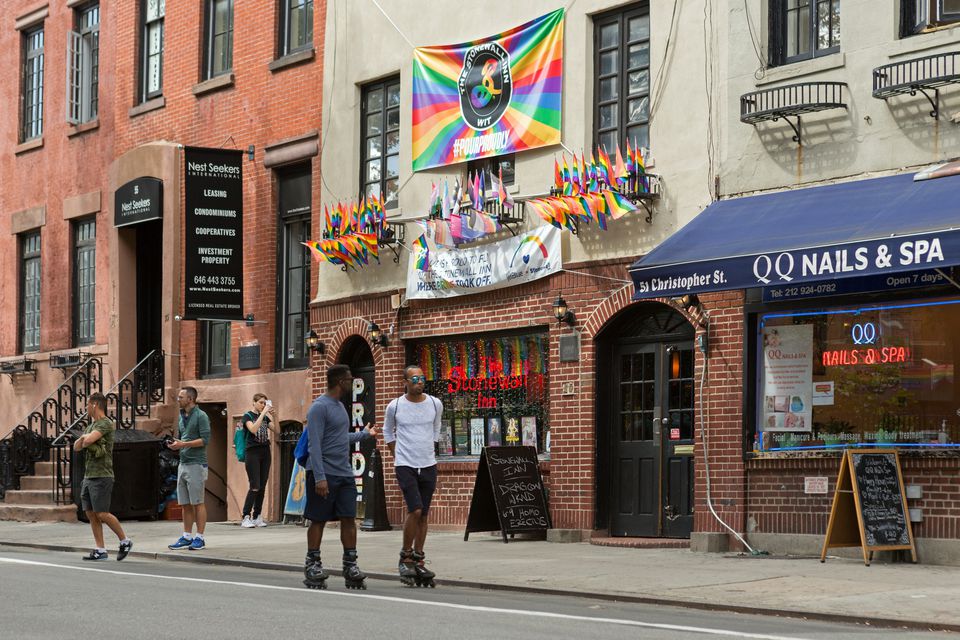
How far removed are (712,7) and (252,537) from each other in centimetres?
826

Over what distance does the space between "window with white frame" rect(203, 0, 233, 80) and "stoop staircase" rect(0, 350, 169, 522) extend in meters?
4.54

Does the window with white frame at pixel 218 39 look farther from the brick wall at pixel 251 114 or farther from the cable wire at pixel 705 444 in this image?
the cable wire at pixel 705 444

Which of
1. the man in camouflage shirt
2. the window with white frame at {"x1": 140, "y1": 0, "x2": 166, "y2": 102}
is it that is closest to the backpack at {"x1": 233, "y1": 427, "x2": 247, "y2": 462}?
the man in camouflage shirt

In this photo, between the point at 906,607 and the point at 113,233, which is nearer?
the point at 906,607

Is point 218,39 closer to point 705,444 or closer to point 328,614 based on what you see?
point 705,444

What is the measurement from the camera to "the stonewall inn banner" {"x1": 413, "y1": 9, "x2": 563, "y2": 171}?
17.7 m

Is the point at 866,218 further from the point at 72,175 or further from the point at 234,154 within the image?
the point at 72,175

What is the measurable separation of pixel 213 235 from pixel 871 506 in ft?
38.3

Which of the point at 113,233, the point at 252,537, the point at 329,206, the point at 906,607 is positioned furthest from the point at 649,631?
the point at 113,233

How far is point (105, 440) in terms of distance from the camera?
15.5 m

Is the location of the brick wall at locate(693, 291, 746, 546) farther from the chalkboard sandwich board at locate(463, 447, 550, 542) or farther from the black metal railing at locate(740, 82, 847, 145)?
the chalkboard sandwich board at locate(463, 447, 550, 542)

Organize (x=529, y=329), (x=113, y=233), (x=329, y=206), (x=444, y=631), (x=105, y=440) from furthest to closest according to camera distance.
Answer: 1. (x=113, y=233)
2. (x=329, y=206)
3. (x=529, y=329)
4. (x=105, y=440)
5. (x=444, y=631)

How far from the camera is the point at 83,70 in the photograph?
27.4 m

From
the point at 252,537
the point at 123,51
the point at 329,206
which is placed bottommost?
the point at 252,537
